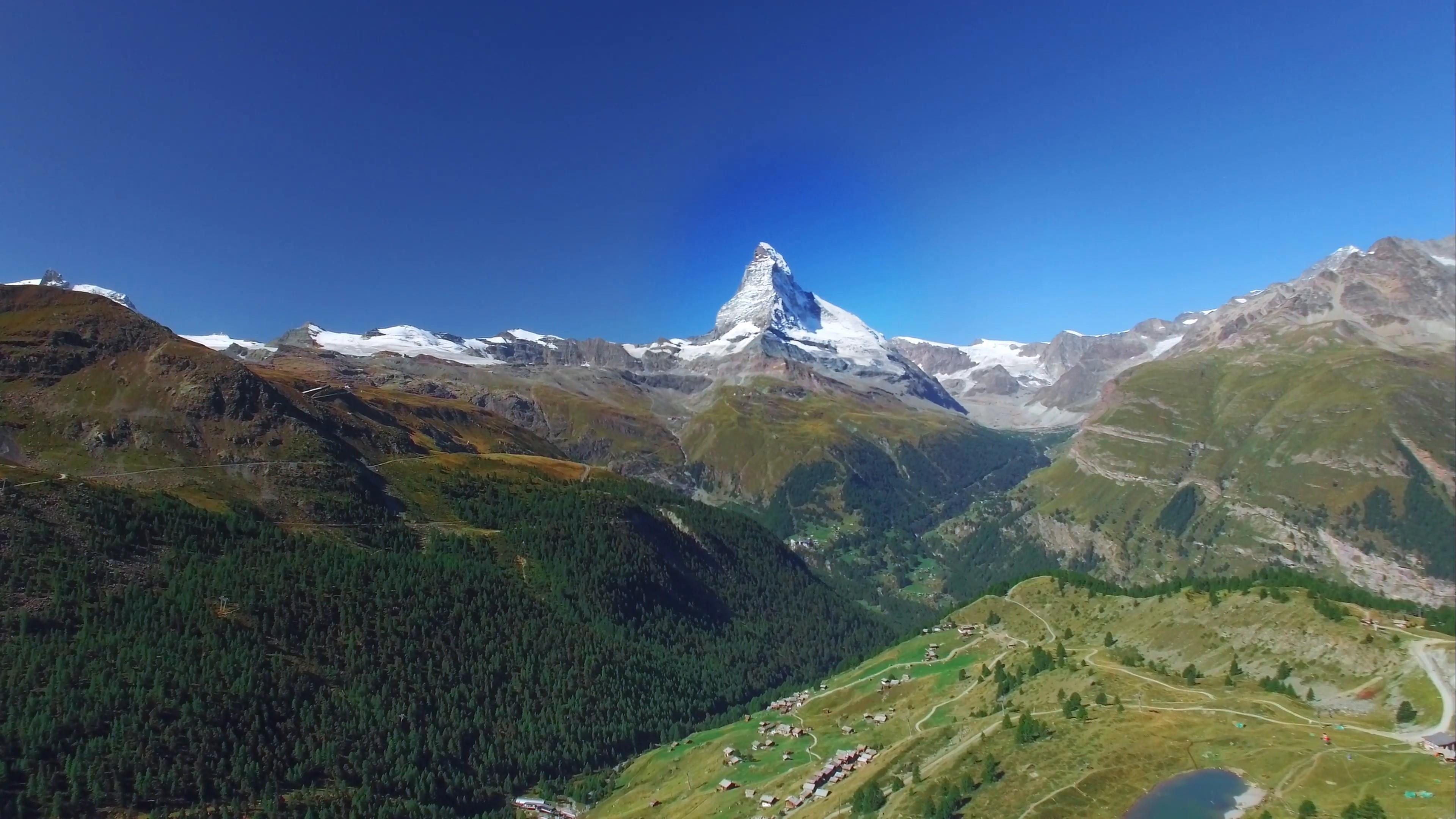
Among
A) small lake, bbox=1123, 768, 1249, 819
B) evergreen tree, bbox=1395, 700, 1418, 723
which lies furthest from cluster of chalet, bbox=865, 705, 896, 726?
evergreen tree, bbox=1395, 700, 1418, 723

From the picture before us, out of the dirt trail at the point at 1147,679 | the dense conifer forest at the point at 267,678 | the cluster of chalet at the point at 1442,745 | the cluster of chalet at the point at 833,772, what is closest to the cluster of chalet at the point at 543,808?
the dense conifer forest at the point at 267,678

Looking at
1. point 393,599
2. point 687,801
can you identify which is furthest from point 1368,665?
point 393,599

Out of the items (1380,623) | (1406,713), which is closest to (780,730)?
(1406,713)

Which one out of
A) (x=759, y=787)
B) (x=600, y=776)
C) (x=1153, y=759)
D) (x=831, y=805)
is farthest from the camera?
(x=600, y=776)

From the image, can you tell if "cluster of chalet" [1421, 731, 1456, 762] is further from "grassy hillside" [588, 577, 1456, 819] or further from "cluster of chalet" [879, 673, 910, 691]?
"cluster of chalet" [879, 673, 910, 691]

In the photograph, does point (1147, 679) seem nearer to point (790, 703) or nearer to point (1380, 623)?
point (1380, 623)

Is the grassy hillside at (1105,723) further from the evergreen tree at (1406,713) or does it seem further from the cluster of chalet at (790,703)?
the cluster of chalet at (790,703)

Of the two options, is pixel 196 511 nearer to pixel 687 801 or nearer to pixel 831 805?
pixel 687 801
